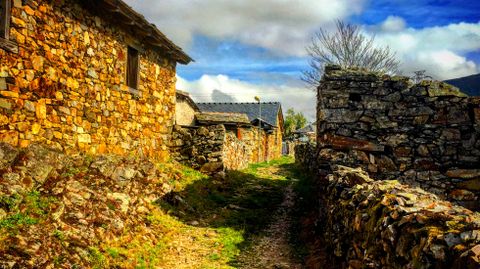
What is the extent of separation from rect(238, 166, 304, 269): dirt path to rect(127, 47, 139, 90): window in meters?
6.12

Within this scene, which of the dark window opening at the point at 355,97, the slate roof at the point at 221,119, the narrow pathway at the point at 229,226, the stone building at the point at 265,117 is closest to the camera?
the narrow pathway at the point at 229,226

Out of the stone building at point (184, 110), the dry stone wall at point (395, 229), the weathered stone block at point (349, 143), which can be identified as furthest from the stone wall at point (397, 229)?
the stone building at point (184, 110)

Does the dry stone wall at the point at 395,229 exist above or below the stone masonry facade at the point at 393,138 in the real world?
below

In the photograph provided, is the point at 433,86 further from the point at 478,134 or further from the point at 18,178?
the point at 18,178

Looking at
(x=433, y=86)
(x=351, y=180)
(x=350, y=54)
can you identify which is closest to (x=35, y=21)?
(x=351, y=180)

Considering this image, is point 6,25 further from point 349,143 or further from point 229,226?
point 349,143

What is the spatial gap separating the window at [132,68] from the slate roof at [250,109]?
24.5m

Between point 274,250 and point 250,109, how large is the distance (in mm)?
32166

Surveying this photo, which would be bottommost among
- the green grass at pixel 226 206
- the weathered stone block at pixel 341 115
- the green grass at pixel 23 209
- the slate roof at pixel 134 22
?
the green grass at pixel 226 206

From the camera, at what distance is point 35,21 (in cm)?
775

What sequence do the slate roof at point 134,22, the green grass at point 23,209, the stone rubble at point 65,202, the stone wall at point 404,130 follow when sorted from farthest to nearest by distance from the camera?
the slate roof at point 134,22 → the stone wall at point 404,130 → the green grass at point 23,209 → the stone rubble at point 65,202

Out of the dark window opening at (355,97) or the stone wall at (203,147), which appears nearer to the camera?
the dark window opening at (355,97)

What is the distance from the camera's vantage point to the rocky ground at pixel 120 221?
549cm

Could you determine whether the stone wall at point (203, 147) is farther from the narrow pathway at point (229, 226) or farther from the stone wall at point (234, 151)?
the narrow pathway at point (229, 226)
